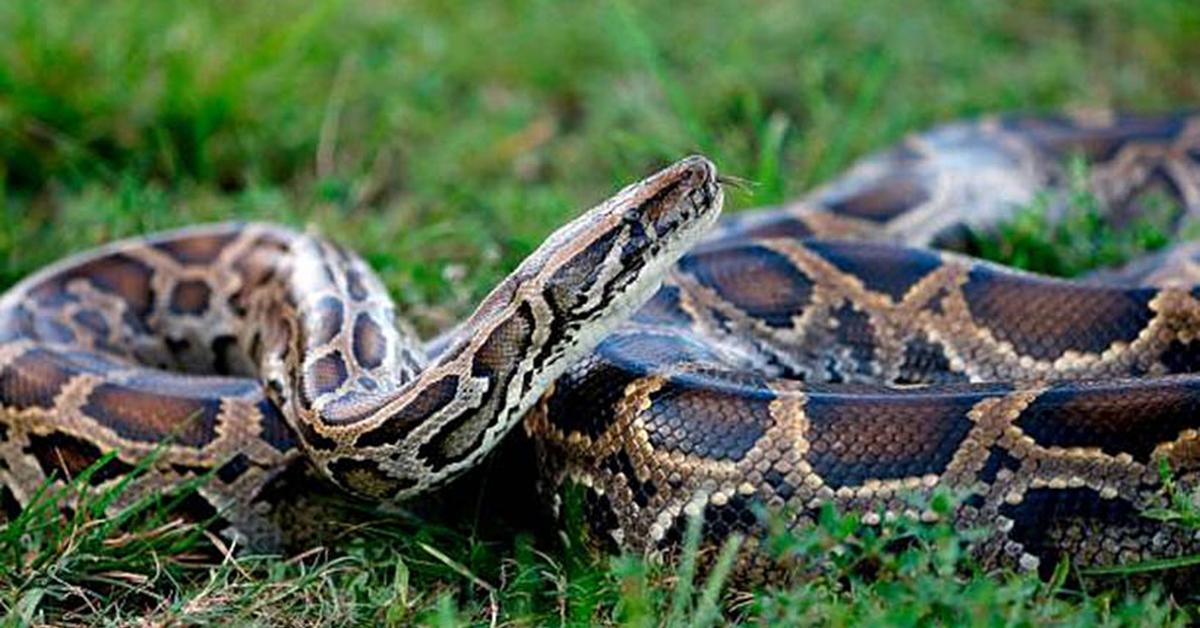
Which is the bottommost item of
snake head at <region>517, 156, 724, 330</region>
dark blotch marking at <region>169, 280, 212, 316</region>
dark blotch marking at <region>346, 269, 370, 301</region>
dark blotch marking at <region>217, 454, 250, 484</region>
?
dark blotch marking at <region>217, 454, 250, 484</region>

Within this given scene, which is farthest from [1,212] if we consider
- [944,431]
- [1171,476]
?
[1171,476]

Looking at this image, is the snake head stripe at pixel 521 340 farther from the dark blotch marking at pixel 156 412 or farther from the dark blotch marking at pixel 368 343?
the dark blotch marking at pixel 156 412

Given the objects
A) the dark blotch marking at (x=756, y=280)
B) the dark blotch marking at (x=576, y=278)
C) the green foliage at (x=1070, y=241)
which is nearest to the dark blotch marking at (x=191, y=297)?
the dark blotch marking at (x=756, y=280)

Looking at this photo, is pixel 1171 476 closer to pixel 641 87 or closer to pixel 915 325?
pixel 915 325

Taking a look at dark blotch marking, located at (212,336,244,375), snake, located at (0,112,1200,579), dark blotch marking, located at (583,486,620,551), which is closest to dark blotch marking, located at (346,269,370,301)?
snake, located at (0,112,1200,579)

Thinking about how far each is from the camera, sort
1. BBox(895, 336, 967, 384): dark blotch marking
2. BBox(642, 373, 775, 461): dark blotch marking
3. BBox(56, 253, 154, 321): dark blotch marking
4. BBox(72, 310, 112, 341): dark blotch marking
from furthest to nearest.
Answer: BBox(56, 253, 154, 321): dark blotch marking → BBox(72, 310, 112, 341): dark blotch marking → BBox(895, 336, 967, 384): dark blotch marking → BBox(642, 373, 775, 461): dark blotch marking

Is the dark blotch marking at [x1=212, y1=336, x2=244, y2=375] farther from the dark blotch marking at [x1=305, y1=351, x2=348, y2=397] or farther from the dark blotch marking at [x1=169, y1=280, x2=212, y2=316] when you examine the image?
the dark blotch marking at [x1=305, y1=351, x2=348, y2=397]

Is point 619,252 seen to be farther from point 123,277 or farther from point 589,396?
point 123,277
